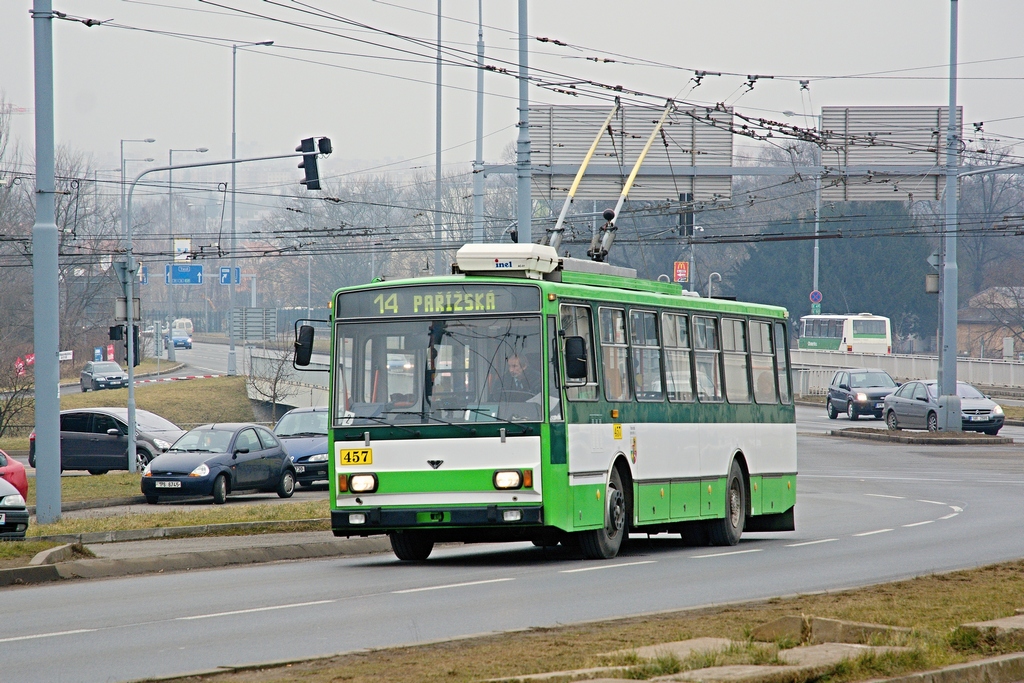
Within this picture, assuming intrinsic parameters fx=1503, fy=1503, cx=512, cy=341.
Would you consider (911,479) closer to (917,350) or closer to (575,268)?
(575,268)

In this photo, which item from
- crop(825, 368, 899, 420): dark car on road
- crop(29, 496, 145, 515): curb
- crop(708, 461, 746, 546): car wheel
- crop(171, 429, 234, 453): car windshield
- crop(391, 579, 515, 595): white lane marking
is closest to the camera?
crop(391, 579, 515, 595): white lane marking

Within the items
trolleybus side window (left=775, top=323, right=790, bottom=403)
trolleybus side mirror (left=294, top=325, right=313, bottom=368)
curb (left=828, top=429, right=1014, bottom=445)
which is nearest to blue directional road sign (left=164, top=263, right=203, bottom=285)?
curb (left=828, top=429, right=1014, bottom=445)

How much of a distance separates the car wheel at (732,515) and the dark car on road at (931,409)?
25961 mm

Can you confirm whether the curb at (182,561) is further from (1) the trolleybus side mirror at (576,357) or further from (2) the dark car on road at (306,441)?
(2) the dark car on road at (306,441)

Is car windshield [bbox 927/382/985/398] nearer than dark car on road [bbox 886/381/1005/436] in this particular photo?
No

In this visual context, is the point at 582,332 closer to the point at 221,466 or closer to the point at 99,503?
the point at 221,466

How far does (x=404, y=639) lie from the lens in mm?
9477

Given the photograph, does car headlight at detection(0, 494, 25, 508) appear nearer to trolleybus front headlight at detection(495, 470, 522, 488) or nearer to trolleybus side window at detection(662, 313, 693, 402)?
trolleybus front headlight at detection(495, 470, 522, 488)

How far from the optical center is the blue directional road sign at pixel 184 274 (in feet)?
240

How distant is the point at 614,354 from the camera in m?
15.8

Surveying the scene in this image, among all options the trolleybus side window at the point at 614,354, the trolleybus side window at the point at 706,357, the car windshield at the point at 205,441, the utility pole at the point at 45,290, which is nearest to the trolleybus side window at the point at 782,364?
the trolleybus side window at the point at 706,357

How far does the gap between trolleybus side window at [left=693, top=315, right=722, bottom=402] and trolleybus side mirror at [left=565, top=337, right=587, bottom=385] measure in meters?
3.75

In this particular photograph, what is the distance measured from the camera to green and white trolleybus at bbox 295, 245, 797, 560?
14227 mm

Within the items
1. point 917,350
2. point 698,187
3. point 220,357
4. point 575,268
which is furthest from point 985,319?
point 575,268
